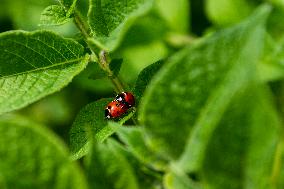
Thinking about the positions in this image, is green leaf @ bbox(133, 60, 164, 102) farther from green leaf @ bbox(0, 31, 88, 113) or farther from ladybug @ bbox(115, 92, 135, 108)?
green leaf @ bbox(0, 31, 88, 113)

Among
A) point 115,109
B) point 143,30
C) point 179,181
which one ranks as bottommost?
point 143,30

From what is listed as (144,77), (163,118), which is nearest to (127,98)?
(144,77)

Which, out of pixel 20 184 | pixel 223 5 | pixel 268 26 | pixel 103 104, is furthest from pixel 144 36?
pixel 20 184

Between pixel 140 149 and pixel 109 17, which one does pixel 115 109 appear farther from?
pixel 140 149

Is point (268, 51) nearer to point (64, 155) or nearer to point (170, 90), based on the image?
point (170, 90)

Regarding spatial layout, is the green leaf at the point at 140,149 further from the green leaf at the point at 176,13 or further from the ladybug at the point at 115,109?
the green leaf at the point at 176,13

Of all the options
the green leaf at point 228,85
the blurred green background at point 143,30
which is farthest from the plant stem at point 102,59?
the blurred green background at point 143,30
